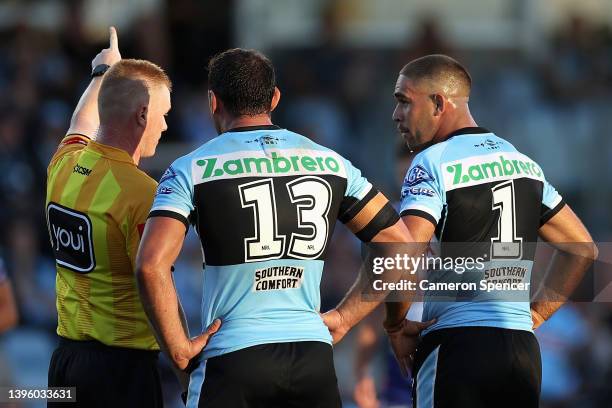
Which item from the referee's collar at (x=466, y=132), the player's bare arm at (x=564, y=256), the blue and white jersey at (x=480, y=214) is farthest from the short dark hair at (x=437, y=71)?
the player's bare arm at (x=564, y=256)

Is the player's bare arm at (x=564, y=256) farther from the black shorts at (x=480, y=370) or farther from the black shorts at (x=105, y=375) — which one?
the black shorts at (x=105, y=375)

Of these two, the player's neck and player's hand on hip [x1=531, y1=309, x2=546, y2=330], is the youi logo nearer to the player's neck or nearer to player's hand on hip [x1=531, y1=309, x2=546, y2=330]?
the player's neck

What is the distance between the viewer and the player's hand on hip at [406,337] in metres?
5.70

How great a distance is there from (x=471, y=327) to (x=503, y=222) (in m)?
0.54

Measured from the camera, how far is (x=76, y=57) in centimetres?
1230

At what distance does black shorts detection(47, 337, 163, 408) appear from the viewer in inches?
209

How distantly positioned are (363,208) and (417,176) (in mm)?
523

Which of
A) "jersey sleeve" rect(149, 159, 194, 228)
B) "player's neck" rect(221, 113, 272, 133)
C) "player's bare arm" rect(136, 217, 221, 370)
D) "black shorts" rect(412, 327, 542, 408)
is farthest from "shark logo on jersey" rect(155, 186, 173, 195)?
"black shorts" rect(412, 327, 542, 408)

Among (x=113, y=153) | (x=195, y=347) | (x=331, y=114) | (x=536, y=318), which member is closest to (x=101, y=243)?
(x=113, y=153)

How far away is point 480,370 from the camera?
5492 mm

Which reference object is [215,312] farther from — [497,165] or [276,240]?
[497,165]

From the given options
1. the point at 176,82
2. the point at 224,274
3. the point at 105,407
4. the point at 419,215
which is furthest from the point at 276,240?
the point at 176,82

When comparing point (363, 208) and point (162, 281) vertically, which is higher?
point (363, 208)

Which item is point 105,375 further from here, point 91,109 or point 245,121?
point 91,109
